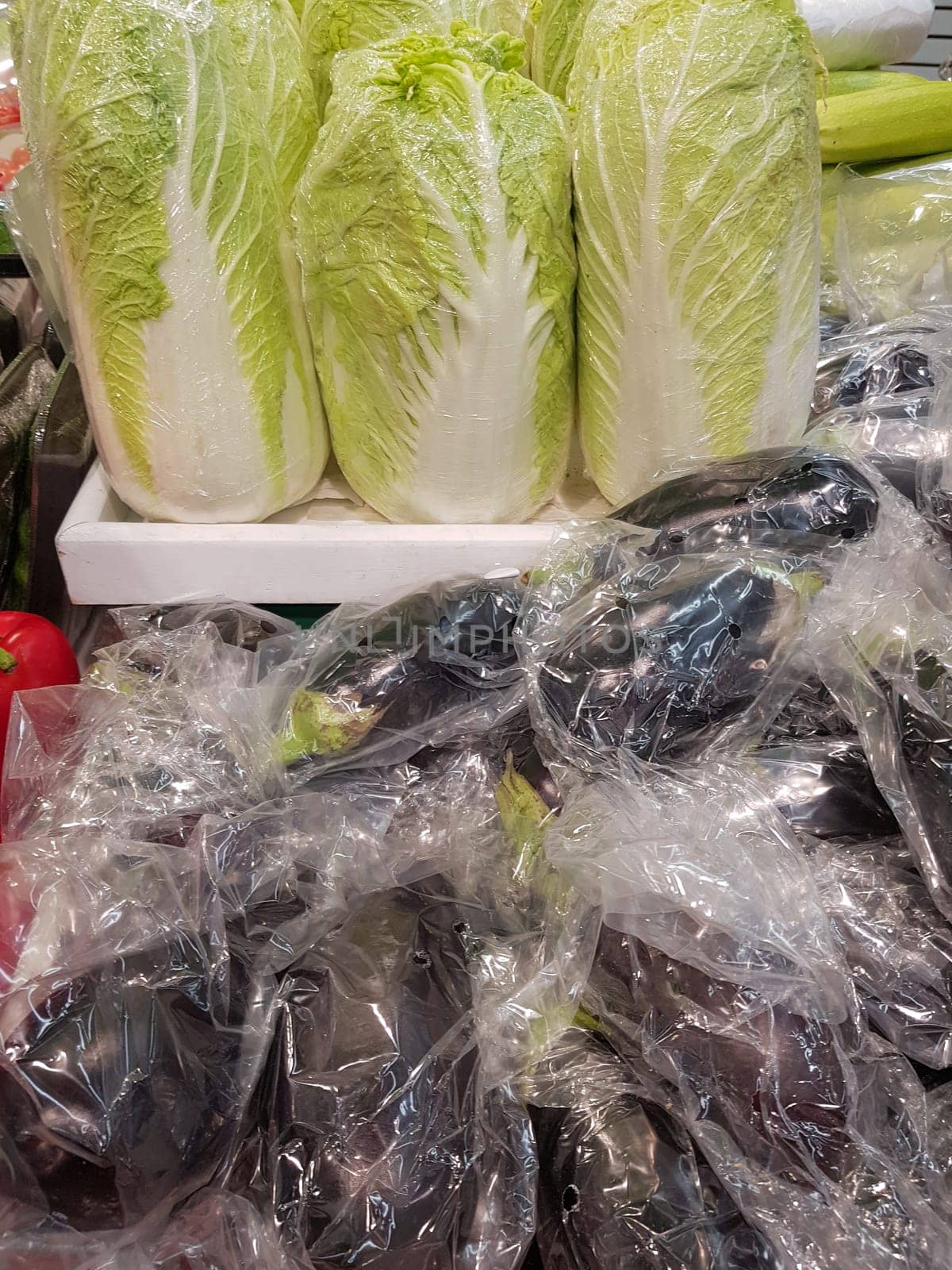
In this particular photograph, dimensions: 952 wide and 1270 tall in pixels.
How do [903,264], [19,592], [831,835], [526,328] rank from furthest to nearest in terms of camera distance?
[903,264], [19,592], [526,328], [831,835]

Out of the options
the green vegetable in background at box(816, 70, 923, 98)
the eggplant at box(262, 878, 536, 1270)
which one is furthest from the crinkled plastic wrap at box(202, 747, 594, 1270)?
the green vegetable in background at box(816, 70, 923, 98)

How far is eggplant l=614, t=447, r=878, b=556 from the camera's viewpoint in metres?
0.83

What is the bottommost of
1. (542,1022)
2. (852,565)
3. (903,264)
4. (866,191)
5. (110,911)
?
(542,1022)

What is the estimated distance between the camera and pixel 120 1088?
0.54 meters

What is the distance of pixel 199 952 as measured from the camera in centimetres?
62

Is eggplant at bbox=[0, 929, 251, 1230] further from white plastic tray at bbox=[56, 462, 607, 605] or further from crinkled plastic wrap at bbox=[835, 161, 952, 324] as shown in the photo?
crinkled plastic wrap at bbox=[835, 161, 952, 324]

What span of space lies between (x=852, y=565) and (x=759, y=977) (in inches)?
15.7

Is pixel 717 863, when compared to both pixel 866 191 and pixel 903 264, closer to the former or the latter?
pixel 903 264

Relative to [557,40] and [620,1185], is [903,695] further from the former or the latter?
[557,40]

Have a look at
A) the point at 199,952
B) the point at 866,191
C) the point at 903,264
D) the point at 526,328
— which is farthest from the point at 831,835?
the point at 866,191

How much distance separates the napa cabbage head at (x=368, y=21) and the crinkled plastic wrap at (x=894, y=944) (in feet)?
3.47

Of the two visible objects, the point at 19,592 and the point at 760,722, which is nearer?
the point at 760,722

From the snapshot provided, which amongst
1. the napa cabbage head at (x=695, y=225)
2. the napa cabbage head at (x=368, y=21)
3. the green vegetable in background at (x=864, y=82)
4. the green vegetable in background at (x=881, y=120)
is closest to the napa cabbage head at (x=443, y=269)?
the napa cabbage head at (x=695, y=225)

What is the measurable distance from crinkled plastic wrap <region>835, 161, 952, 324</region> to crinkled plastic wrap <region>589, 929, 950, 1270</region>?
1177mm
